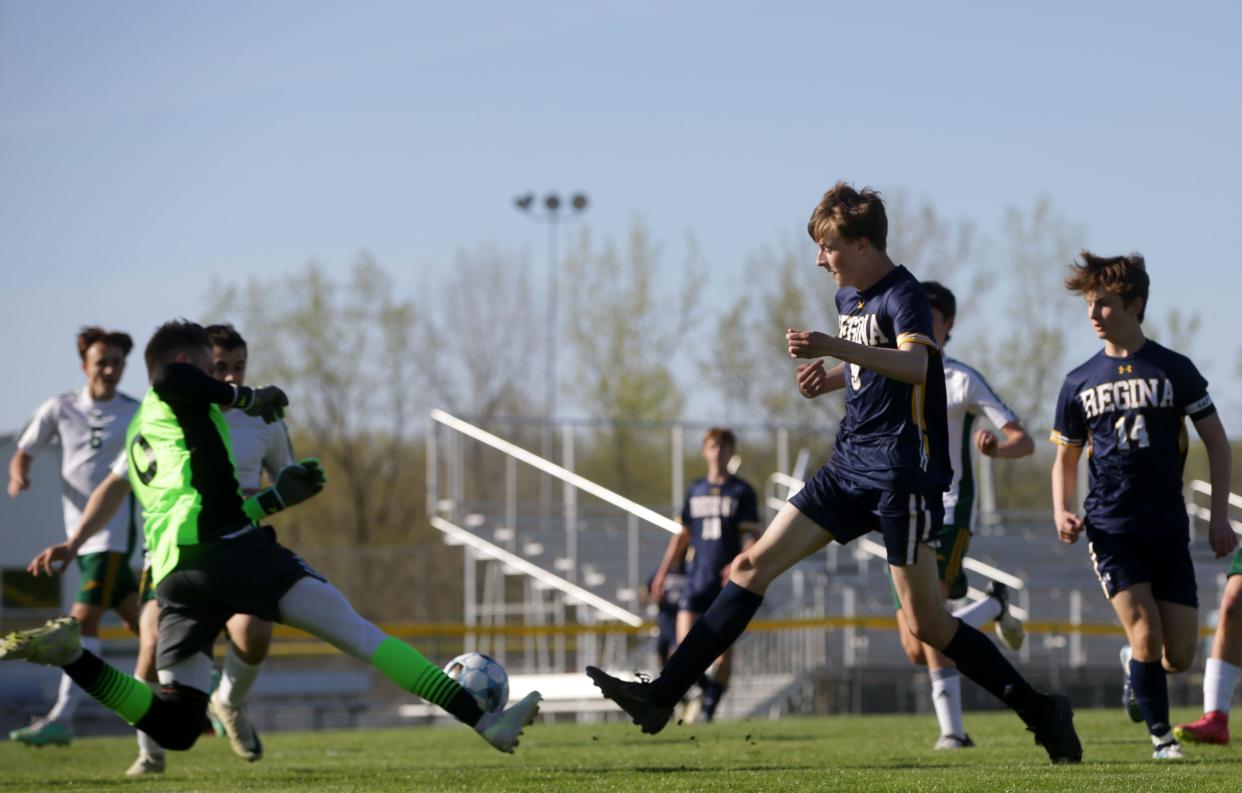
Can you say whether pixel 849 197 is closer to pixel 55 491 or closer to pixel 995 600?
pixel 995 600

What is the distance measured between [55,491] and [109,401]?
25730mm

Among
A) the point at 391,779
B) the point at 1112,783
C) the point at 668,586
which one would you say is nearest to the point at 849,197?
the point at 1112,783

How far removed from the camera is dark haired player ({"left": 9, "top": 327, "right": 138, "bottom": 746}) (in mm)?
9617

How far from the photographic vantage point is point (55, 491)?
34.3 meters

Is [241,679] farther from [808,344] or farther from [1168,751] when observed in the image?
[1168,751]

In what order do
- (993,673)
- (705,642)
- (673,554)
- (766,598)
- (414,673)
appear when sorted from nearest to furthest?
(414,673) < (705,642) < (993,673) < (673,554) < (766,598)

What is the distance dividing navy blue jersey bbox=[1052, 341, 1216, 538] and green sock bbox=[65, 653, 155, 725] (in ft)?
12.7

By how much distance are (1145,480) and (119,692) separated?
4122mm

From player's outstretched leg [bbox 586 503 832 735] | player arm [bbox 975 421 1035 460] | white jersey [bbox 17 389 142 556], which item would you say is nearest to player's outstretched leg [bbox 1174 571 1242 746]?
player arm [bbox 975 421 1035 460]

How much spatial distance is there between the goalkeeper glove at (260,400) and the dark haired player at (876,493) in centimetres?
150

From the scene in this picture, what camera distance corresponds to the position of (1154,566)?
7.13 meters

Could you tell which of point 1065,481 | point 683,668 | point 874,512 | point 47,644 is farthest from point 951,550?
point 47,644

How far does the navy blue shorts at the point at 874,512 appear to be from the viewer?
20.0 ft

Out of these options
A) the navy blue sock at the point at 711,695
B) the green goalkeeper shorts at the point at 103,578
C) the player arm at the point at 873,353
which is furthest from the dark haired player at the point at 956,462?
the navy blue sock at the point at 711,695
